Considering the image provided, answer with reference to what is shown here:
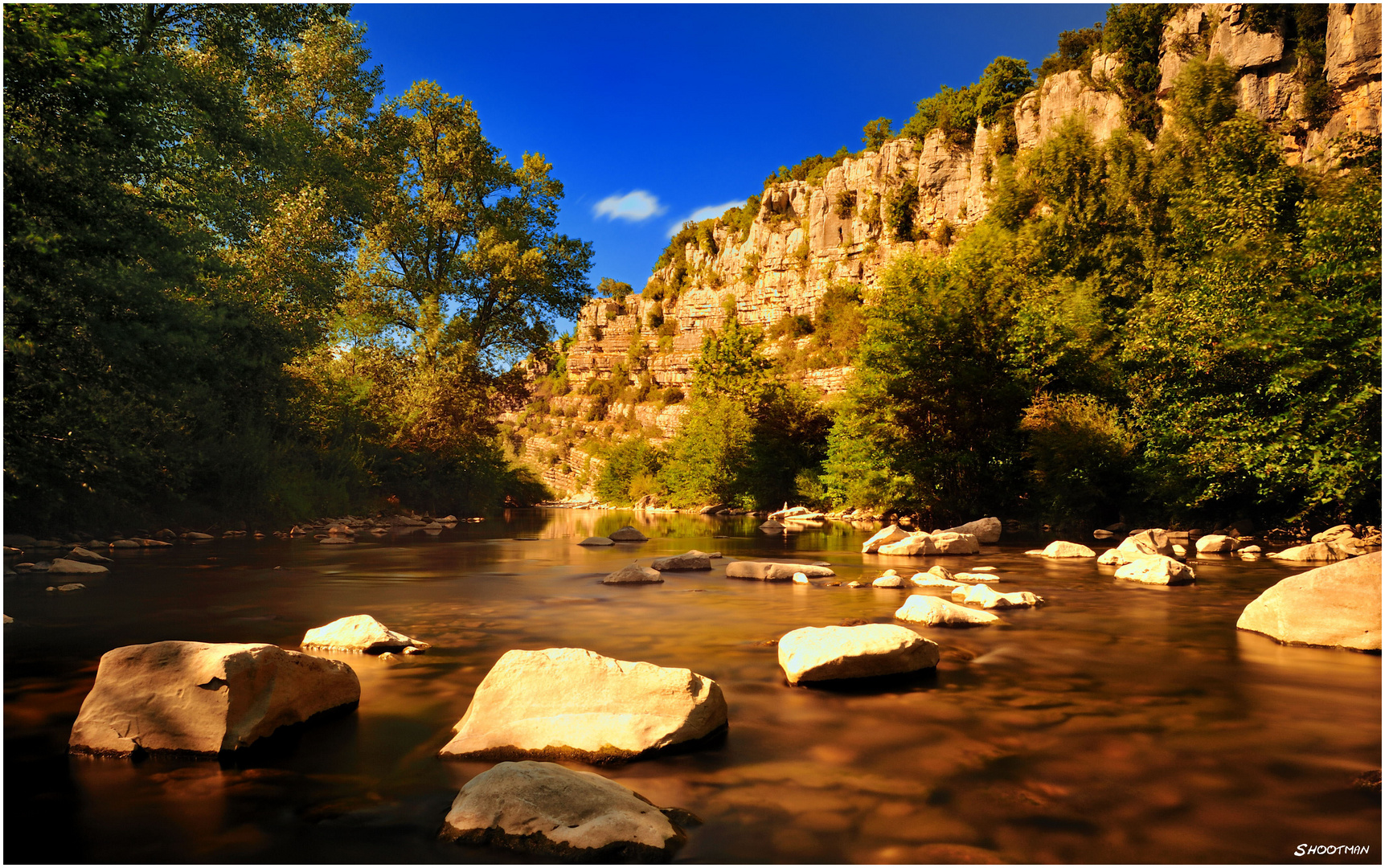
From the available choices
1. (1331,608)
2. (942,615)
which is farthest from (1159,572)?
(942,615)

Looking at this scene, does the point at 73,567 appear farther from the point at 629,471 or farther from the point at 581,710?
the point at 629,471

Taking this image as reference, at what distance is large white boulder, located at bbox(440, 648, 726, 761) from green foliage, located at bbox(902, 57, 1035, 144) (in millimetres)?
81063

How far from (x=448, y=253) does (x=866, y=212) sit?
62.1 metres

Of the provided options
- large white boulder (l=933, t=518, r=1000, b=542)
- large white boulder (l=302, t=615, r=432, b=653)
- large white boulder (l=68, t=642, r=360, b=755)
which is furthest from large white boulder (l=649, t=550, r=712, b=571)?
large white boulder (l=68, t=642, r=360, b=755)

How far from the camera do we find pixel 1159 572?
11312 millimetres

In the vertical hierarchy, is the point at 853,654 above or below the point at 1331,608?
below

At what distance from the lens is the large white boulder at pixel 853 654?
226 inches

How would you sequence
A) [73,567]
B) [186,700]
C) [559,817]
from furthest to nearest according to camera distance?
[73,567], [186,700], [559,817]

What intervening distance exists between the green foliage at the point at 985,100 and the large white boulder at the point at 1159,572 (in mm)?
72607

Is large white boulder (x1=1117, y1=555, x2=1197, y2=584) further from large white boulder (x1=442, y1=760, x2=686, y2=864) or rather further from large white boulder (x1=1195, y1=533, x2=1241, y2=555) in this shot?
large white boulder (x1=442, y1=760, x2=686, y2=864)

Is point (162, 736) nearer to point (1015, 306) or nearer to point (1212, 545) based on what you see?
point (1212, 545)

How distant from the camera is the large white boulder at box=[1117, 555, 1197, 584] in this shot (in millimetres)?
11258

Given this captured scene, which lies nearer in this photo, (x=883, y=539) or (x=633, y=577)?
(x=633, y=577)

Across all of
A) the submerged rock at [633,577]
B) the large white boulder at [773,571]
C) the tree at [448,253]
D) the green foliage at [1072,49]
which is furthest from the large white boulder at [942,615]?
the green foliage at [1072,49]
